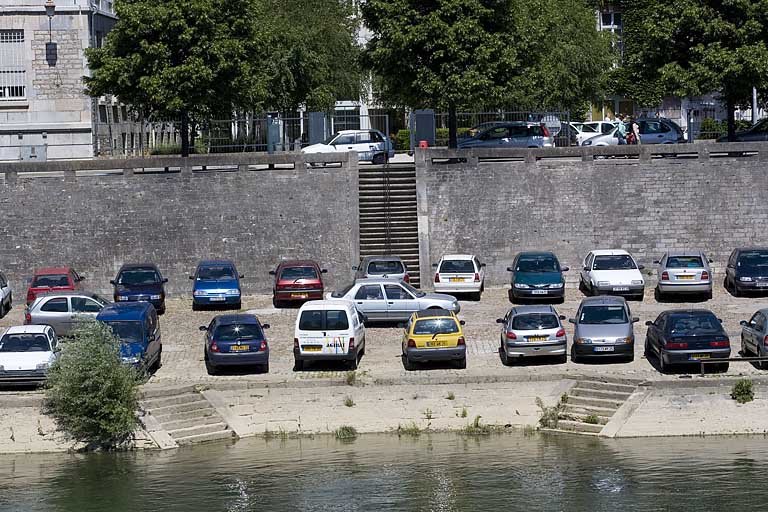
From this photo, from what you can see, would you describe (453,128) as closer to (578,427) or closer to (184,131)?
(184,131)

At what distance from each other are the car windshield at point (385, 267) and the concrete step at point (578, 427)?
12.2 meters

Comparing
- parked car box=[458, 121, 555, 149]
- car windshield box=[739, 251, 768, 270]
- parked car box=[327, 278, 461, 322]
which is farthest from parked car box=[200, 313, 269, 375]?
parked car box=[458, 121, 555, 149]

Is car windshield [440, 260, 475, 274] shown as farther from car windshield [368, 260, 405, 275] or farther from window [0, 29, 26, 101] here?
window [0, 29, 26, 101]

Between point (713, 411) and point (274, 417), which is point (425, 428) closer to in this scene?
point (274, 417)

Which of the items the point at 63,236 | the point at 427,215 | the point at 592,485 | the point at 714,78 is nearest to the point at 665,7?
the point at 714,78

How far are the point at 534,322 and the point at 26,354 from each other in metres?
13.0

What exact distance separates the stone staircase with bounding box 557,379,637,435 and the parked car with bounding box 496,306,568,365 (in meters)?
1.42

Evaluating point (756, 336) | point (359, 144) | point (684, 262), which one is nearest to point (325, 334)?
point (756, 336)

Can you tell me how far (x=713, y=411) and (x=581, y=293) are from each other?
13.3 meters

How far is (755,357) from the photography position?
118 feet

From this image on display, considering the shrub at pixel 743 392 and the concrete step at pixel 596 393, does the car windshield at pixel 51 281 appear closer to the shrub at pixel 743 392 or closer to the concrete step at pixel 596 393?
the concrete step at pixel 596 393

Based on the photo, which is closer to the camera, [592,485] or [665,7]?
[592,485]

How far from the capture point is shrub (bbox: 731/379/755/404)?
34497mm

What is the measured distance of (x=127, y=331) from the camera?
1437 inches
